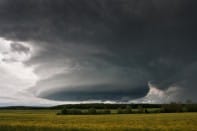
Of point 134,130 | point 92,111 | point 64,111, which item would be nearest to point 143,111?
point 92,111

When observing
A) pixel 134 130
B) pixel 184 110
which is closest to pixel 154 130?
pixel 134 130

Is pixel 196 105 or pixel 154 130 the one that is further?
pixel 196 105

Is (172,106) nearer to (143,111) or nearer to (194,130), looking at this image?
(143,111)

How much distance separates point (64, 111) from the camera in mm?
150500

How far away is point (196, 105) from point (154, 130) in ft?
440

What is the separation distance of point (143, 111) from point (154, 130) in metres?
103

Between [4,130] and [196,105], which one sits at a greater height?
[196,105]

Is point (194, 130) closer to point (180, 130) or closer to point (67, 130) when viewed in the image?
point (180, 130)

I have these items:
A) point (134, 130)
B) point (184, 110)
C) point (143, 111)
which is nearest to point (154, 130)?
point (134, 130)

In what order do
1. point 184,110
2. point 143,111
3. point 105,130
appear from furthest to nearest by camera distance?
point 184,110 → point 143,111 → point 105,130

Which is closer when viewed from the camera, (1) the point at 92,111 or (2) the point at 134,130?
(2) the point at 134,130

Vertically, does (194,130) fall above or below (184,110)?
below

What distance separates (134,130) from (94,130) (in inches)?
217

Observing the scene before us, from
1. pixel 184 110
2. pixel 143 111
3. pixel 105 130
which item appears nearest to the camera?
pixel 105 130
